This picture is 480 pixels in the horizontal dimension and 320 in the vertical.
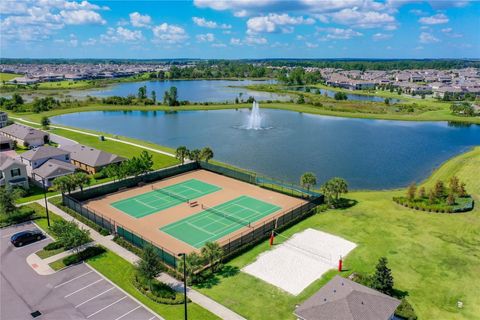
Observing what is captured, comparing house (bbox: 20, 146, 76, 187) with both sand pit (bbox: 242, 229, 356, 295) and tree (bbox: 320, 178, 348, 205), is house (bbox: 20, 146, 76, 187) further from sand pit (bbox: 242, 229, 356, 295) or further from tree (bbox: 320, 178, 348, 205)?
tree (bbox: 320, 178, 348, 205)

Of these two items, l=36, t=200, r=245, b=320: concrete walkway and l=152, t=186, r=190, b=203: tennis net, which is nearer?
l=36, t=200, r=245, b=320: concrete walkway

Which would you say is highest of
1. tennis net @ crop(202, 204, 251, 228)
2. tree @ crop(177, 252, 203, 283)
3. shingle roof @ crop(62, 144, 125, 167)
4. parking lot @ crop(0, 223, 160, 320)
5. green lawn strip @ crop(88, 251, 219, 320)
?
shingle roof @ crop(62, 144, 125, 167)

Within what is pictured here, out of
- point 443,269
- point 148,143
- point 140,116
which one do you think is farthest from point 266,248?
point 140,116

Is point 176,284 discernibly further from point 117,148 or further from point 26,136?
point 26,136

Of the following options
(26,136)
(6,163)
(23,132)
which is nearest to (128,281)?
(6,163)

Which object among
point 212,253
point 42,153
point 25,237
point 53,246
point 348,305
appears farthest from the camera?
point 42,153

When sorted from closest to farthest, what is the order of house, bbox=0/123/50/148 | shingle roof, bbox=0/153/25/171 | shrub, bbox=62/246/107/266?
shrub, bbox=62/246/107/266 → shingle roof, bbox=0/153/25/171 → house, bbox=0/123/50/148

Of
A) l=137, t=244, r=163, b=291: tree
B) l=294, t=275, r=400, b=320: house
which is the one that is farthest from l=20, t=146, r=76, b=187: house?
l=294, t=275, r=400, b=320: house

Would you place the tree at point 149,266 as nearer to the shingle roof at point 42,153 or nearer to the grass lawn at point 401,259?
the grass lawn at point 401,259
